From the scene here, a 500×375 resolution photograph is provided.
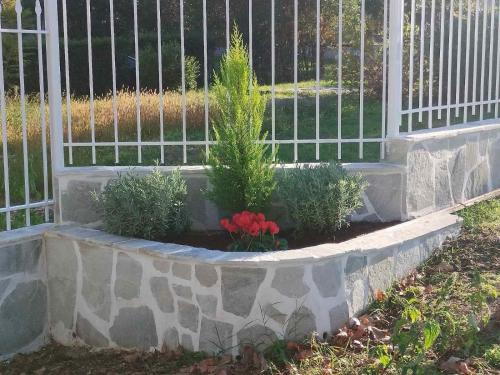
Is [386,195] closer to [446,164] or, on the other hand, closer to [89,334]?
[446,164]

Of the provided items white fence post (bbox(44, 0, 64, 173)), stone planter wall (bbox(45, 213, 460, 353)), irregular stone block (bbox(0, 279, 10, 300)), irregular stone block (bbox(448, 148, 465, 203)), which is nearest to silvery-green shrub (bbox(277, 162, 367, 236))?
stone planter wall (bbox(45, 213, 460, 353))

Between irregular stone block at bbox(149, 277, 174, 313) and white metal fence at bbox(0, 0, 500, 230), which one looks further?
white metal fence at bbox(0, 0, 500, 230)

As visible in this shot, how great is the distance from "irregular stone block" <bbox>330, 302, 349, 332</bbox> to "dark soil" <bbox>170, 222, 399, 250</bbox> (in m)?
0.68

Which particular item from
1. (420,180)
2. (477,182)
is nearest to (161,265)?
(420,180)

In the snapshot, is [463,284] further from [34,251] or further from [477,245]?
[34,251]

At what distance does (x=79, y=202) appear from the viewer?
5.07m

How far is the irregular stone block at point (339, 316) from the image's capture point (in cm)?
427

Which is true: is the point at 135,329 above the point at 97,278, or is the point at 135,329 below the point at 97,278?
below

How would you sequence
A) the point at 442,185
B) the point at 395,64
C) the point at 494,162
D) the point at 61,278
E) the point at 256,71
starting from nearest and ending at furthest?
the point at 61,278 → the point at 395,64 → the point at 442,185 → the point at 494,162 → the point at 256,71

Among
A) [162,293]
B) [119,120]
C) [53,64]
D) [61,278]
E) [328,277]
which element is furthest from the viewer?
[119,120]

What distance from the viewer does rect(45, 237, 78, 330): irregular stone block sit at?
15.9ft

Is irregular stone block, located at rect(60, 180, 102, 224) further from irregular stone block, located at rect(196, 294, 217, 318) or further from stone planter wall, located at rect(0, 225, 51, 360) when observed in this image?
irregular stone block, located at rect(196, 294, 217, 318)

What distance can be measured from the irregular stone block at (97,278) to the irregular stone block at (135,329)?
11 cm

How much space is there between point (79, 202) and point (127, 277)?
83 cm
